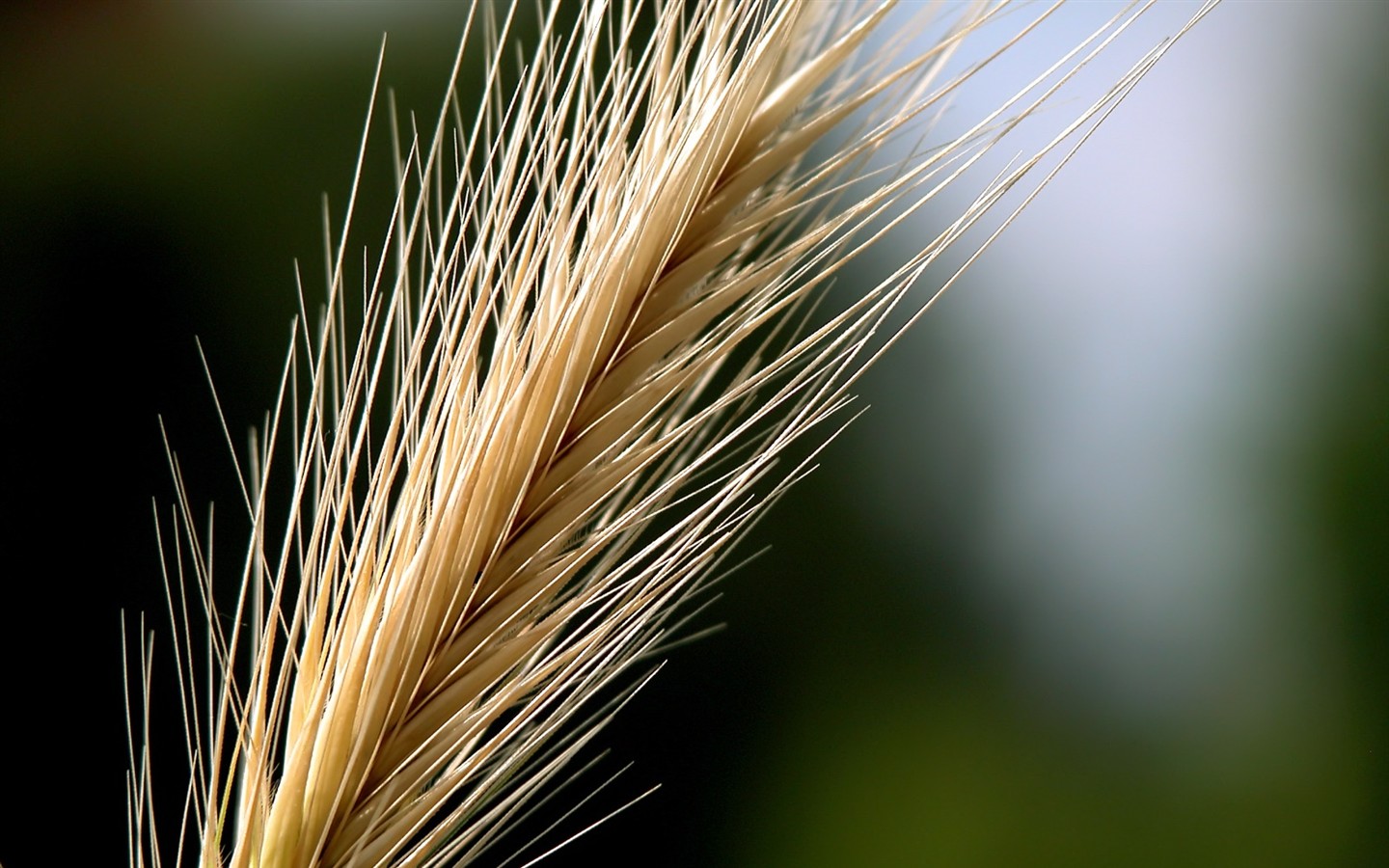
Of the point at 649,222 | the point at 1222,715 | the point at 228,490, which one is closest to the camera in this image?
the point at 649,222

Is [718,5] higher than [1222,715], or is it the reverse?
[718,5]

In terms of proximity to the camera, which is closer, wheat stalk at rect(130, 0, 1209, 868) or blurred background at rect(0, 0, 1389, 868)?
wheat stalk at rect(130, 0, 1209, 868)

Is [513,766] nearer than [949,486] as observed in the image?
Yes

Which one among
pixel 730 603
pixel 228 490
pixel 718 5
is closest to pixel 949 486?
pixel 730 603

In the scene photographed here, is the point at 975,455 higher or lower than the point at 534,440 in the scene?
lower

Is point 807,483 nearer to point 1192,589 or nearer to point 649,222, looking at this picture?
point 1192,589

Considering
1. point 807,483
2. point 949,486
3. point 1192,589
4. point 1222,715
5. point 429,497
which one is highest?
point 429,497

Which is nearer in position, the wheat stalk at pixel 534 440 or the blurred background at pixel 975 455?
the wheat stalk at pixel 534 440

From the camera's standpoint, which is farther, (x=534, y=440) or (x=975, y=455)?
(x=975, y=455)
